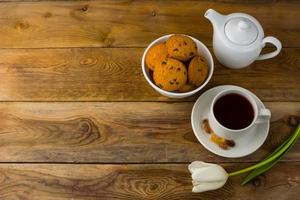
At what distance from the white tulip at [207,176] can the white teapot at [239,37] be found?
221mm

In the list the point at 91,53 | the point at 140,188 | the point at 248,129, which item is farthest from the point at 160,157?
→ the point at 91,53

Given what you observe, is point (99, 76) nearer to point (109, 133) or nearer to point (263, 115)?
point (109, 133)

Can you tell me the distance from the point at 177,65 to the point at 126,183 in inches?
9.5

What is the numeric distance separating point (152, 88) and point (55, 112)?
0.67 feet

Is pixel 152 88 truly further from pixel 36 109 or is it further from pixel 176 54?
pixel 36 109

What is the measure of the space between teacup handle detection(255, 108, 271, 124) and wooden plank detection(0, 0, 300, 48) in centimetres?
22

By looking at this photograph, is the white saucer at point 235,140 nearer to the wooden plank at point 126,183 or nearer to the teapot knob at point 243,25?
the wooden plank at point 126,183

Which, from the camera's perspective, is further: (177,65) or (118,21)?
(118,21)

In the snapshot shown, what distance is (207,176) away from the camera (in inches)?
25.4

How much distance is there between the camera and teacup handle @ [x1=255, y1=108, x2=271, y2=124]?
666mm

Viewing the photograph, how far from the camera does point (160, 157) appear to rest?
28.4 inches

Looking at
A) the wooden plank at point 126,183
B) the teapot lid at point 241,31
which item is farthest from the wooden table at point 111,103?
the teapot lid at point 241,31

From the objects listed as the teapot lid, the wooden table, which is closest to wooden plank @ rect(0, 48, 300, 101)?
the wooden table

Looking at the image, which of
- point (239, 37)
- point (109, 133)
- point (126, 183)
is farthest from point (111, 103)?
point (239, 37)
